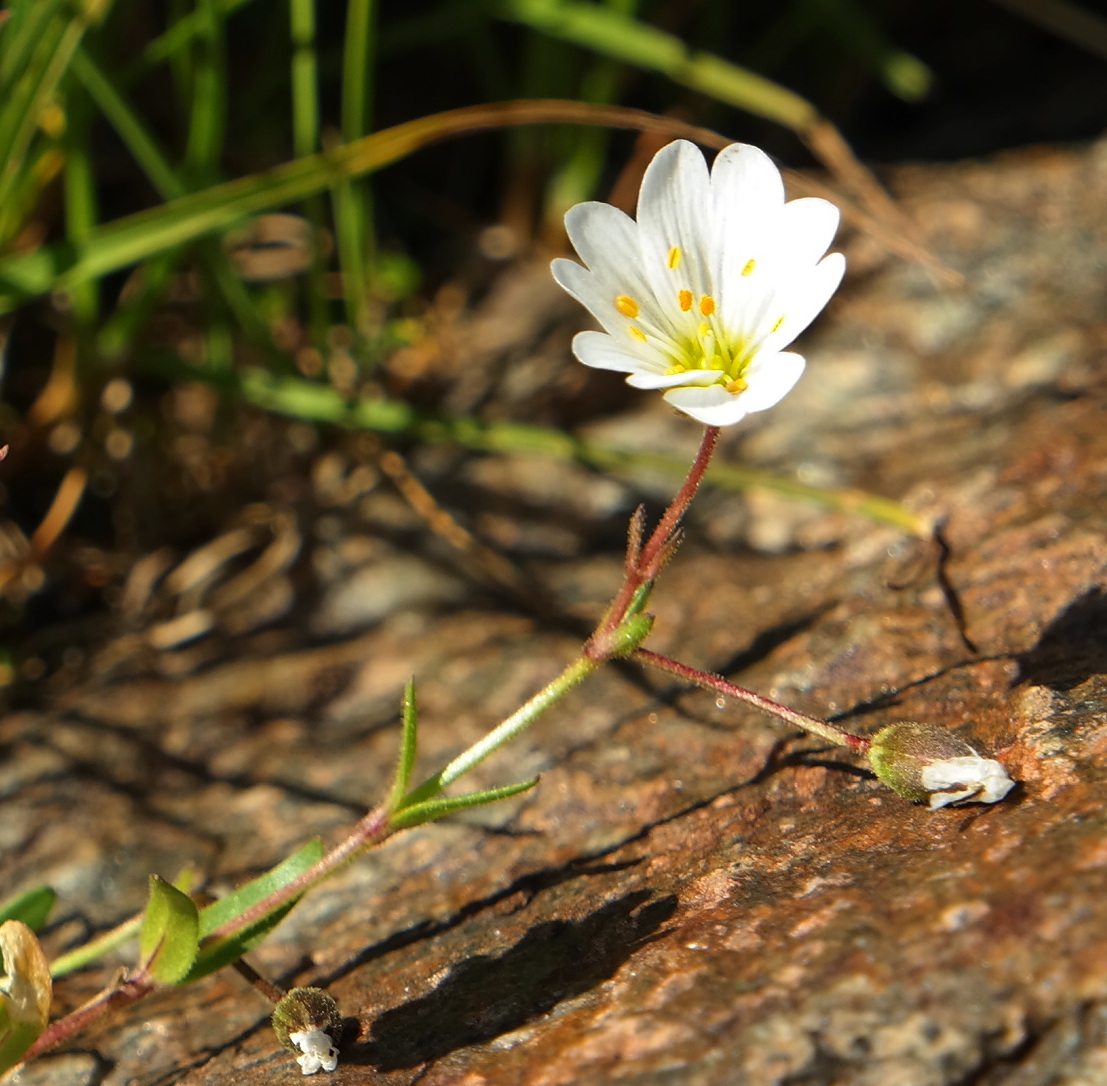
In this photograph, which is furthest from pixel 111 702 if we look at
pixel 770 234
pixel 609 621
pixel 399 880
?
pixel 770 234

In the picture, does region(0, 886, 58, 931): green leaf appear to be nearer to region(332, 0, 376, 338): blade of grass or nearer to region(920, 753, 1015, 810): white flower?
region(920, 753, 1015, 810): white flower

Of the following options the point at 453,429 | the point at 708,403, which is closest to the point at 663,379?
the point at 708,403

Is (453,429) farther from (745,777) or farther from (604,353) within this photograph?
(745,777)

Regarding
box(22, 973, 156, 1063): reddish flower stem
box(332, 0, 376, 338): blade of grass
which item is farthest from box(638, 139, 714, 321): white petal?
box(22, 973, 156, 1063): reddish flower stem

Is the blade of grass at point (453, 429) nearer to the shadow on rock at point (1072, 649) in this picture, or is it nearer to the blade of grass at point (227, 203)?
the blade of grass at point (227, 203)

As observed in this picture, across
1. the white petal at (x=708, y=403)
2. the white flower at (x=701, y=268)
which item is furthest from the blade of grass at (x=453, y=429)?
the white petal at (x=708, y=403)

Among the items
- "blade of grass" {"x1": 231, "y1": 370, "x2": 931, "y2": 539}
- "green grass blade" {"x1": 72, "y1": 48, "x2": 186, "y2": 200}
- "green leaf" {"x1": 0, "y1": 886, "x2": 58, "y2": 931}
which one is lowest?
"green leaf" {"x1": 0, "y1": 886, "x2": 58, "y2": 931}
